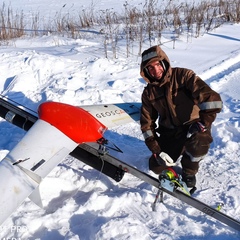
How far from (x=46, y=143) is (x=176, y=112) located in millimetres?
1268

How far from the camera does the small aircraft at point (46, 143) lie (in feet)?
8.25

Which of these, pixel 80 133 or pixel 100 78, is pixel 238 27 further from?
pixel 80 133

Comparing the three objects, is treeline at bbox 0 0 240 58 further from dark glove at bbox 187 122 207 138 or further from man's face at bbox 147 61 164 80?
dark glove at bbox 187 122 207 138

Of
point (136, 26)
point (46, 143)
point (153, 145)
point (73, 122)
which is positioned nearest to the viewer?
point (46, 143)

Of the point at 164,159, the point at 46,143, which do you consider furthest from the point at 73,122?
the point at 164,159

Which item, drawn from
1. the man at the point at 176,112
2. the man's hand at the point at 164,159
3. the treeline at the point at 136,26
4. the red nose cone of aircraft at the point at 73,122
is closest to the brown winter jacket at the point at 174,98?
the man at the point at 176,112

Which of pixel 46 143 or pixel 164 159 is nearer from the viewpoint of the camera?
pixel 46 143

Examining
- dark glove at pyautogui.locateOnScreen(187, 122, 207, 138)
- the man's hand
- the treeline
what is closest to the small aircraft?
the man's hand

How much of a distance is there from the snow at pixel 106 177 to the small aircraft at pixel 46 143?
1.04 ft

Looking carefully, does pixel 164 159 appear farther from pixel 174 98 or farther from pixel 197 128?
pixel 174 98

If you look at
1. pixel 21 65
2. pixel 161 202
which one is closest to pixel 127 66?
pixel 21 65

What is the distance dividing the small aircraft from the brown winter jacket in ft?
1.16

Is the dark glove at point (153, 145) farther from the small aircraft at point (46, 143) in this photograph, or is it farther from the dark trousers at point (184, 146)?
the small aircraft at point (46, 143)

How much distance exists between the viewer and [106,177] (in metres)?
3.33
